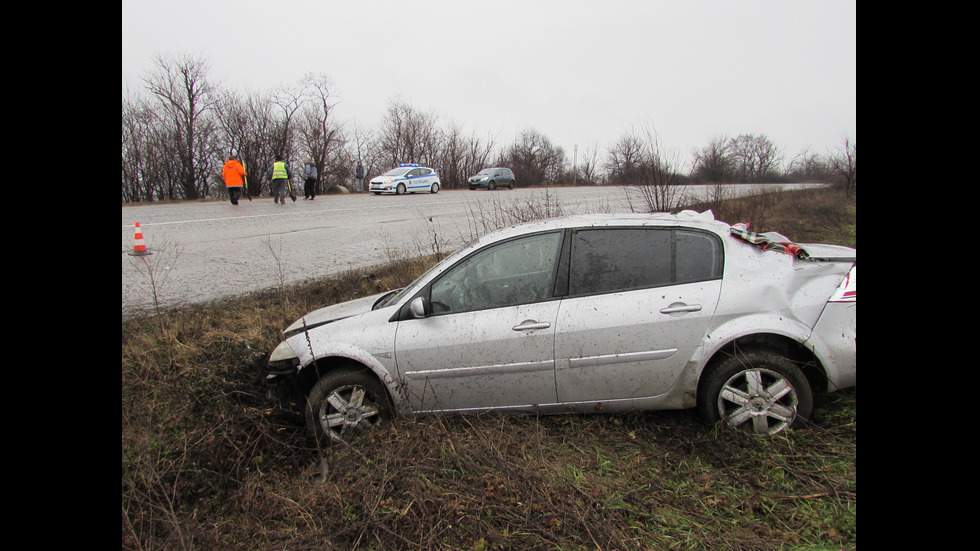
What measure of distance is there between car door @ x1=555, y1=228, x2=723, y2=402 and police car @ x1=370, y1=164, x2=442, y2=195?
24.8 metres

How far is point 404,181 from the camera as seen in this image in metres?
27.5

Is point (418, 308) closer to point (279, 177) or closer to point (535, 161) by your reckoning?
point (279, 177)

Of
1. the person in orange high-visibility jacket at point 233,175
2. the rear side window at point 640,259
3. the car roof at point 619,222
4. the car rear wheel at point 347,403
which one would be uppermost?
the person in orange high-visibility jacket at point 233,175

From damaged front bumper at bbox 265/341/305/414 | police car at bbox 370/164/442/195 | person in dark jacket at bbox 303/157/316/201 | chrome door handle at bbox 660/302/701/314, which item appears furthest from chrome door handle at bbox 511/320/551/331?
police car at bbox 370/164/442/195

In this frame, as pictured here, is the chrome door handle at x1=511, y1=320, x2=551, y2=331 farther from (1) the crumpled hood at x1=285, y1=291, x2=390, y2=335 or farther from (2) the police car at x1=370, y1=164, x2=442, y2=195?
(2) the police car at x1=370, y1=164, x2=442, y2=195

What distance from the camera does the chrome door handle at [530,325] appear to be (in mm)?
3346

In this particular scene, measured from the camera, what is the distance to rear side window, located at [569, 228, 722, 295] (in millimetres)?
3369

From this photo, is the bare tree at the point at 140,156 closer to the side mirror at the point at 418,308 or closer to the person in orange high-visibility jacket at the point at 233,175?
the person in orange high-visibility jacket at the point at 233,175

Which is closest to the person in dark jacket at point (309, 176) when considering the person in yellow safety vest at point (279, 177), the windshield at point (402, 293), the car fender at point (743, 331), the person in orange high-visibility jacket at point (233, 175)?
the person in yellow safety vest at point (279, 177)

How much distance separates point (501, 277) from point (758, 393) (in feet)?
6.17

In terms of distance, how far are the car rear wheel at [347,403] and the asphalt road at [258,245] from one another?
257 centimetres

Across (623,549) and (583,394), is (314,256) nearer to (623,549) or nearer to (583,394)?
(583,394)

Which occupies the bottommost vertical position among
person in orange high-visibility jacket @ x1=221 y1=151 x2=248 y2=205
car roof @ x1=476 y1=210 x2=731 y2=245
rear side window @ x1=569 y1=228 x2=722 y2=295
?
rear side window @ x1=569 y1=228 x2=722 y2=295
